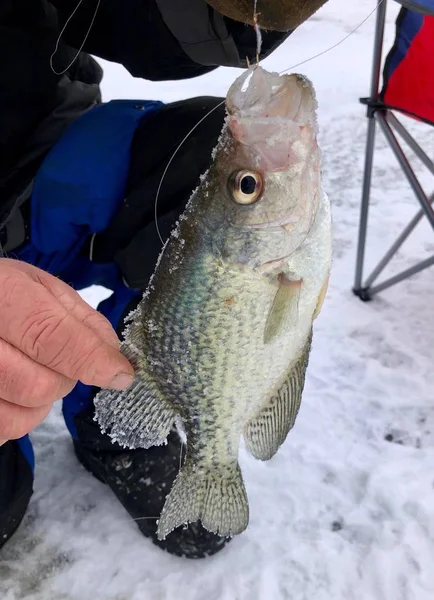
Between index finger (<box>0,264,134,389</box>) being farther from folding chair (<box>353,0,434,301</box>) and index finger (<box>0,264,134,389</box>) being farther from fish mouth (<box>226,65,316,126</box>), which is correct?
folding chair (<box>353,0,434,301</box>)

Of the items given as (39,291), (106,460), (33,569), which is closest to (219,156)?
(39,291)

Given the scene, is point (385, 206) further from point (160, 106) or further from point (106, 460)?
point (106, 460)

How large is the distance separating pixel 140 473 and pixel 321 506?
65 cm

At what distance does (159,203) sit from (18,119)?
0.49 meters

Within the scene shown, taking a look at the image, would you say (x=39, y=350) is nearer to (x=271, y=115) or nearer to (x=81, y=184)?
(x=271, y=115)

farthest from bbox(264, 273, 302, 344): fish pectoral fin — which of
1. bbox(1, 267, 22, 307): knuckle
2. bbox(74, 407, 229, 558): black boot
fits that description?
bbox(74, 407, 229, 558): black boot

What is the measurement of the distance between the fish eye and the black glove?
2.21ft

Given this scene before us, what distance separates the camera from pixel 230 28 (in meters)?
1.46

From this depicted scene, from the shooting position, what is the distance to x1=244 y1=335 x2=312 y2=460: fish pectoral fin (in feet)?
4.16

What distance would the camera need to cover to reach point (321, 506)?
2.12m

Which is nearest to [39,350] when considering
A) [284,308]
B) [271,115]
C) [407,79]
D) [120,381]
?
[120,381]

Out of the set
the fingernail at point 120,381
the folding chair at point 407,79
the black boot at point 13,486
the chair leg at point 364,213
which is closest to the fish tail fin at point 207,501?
the fingernail at point 120,381

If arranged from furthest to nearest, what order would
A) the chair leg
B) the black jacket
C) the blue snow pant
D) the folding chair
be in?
the chair leg, the folding chair, the blue snow pant, the black jacket

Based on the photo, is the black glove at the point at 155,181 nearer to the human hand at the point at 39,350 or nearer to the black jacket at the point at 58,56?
the black jacket at the point at 58,56
